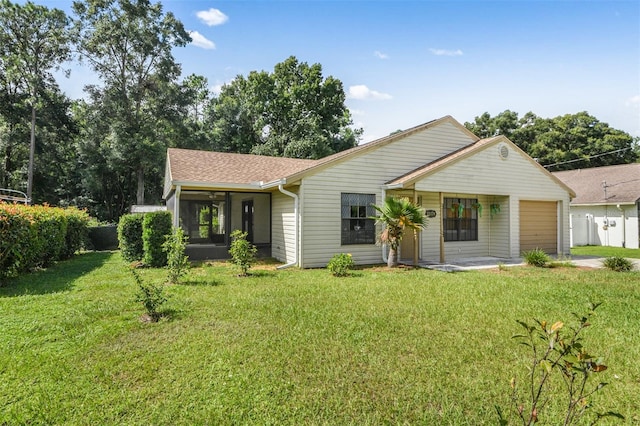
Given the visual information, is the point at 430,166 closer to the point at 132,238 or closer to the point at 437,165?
the point at 437,165

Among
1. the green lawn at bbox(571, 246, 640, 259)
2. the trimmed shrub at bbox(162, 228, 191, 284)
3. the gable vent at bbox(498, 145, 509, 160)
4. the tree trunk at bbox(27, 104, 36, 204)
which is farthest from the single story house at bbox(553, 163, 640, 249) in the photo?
the tree trunk at bbox(27, 104, 36, 204)

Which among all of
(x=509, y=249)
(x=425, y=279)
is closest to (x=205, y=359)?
(x=425, y=279)

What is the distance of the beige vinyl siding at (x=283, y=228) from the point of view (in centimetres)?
1084

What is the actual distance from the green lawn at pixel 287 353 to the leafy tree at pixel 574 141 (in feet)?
92.7

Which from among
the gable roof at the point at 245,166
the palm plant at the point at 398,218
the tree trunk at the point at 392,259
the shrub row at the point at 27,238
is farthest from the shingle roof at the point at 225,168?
the tree trunk at the point at 392,259

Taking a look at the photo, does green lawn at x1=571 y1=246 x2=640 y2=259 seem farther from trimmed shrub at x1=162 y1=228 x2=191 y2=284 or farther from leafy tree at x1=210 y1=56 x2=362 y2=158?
leafy tree at x1=210 y1=56 x2=362 y2=158

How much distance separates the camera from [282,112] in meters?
30.7

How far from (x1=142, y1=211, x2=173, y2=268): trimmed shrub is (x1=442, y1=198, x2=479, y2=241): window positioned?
9.42 meters

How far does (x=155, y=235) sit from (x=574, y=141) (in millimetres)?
34969

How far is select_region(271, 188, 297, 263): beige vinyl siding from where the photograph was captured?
10.8 m

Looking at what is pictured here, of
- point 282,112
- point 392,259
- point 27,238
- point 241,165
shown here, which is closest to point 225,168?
point 241,165

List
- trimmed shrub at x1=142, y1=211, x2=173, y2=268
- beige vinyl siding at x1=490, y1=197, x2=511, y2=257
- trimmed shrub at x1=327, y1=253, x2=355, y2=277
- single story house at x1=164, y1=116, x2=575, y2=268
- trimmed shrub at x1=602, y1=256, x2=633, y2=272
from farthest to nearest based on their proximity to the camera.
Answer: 1. beige vinyl siding at x1=490, y1=197, x2=511, y2=257
2. single story house at x1=164, y1=116, x2=575, y2=268
3. trimmed shrub at x1=142, y1=211, x2=173, y2=268
4. trimmed shrub at x1=602, y1=256, x2=633, y2=272
5. trimmed shrub at x1=327, y1=253, x2=355, y2=277

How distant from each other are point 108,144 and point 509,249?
26.3 meters

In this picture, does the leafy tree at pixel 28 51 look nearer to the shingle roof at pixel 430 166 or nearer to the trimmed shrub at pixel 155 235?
the trimmed shrub at pixel 155 235
